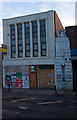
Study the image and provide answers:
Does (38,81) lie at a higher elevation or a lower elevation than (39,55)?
lower

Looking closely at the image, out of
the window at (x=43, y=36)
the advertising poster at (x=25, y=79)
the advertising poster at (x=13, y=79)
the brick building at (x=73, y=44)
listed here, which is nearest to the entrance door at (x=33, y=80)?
the advertising poster at (x=25, y=79)

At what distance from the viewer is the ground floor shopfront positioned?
82.4 ft

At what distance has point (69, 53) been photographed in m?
22.8

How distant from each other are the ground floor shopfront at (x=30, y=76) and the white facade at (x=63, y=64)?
1.94 m

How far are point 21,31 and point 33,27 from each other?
103 inches

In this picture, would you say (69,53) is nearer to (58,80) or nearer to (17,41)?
(58,80)

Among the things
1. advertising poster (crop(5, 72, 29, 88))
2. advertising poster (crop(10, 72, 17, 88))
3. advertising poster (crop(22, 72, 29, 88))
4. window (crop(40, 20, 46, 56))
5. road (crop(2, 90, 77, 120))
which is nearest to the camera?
road (crop(2, 90, 77, 120))

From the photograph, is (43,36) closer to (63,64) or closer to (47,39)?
(47,39)

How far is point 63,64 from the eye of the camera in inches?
899

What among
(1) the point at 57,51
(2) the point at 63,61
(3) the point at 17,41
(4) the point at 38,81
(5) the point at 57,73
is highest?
(3) the point at 17,41

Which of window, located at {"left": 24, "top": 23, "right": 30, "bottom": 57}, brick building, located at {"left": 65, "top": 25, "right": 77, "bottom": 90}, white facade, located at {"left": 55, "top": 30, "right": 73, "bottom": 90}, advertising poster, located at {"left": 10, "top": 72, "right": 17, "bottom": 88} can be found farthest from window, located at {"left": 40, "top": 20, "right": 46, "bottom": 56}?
advertising poster, located at {"left": 10, "top": 72, "right": 17, "bottom": 88}

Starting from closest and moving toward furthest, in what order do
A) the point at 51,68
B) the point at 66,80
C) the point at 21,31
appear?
the point at 66,80, the point at 51,68, the point at 21,31

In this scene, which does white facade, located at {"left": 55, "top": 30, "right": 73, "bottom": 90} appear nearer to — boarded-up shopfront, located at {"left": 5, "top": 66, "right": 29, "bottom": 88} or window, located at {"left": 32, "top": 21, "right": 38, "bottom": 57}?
window, located at {"left": 32, "top": 21, "right": 38, "bottom": 57}

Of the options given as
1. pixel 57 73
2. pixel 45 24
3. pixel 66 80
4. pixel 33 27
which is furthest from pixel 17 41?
pixel 66 80
